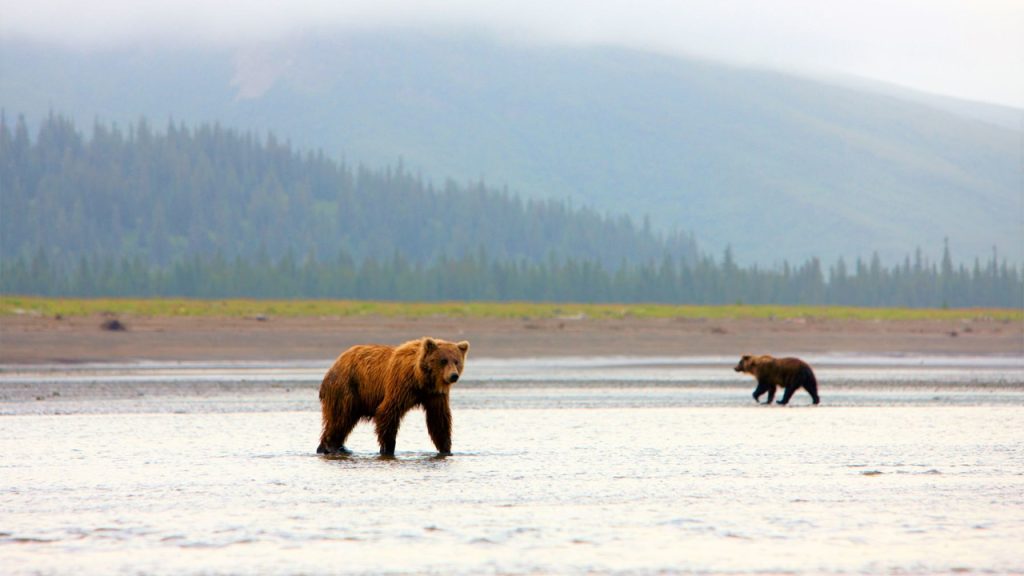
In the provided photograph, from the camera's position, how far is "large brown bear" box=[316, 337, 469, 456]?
17609 mm

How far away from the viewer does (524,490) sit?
14.8 meters

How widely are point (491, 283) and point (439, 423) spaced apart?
147024 mm

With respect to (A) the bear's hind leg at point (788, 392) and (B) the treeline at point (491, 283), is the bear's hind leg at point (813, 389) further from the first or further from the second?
(B) the treeline at point (491, 283)

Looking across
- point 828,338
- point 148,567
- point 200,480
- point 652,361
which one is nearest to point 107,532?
point 148,567

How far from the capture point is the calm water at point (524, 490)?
1112cm

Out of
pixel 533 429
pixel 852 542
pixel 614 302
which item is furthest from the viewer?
pixel 614 302

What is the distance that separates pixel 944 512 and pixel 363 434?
11198 mm

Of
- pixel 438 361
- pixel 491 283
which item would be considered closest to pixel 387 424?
pixel 438 361

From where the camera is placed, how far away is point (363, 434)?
22.5m

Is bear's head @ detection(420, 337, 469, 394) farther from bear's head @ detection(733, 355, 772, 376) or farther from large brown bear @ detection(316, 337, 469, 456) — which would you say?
bear's head @ detection(733, 355, 772, 376)

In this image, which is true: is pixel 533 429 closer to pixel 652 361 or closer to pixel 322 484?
pixel 322 484

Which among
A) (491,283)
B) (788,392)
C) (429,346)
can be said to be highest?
(491,283)

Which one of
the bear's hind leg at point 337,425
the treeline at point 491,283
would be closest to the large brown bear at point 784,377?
the bear's hind leg at point 337,425

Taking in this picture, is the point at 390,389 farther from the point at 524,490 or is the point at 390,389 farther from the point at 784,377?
the point at 784,377
